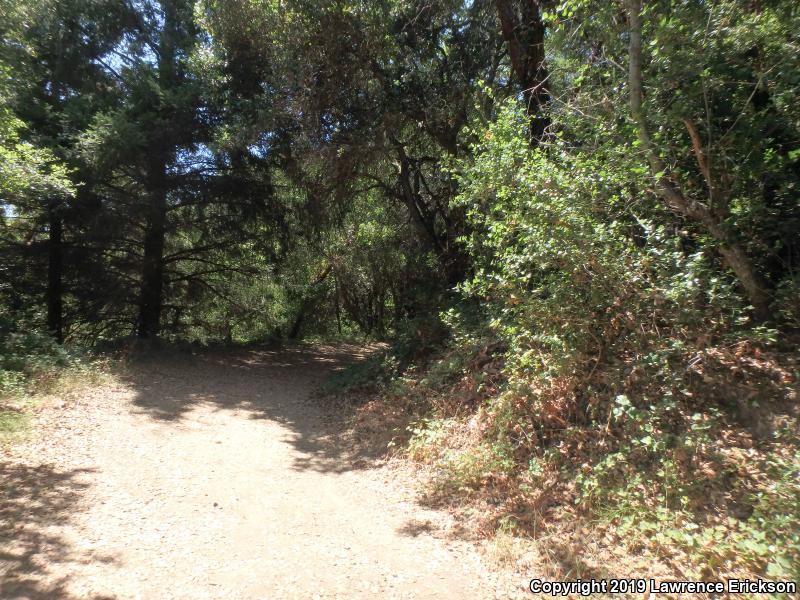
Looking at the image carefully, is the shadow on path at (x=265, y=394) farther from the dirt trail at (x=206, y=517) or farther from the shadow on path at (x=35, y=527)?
the shadow on path at (x=35, y=527)

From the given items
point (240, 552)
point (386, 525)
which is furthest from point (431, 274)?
point (240, 552)

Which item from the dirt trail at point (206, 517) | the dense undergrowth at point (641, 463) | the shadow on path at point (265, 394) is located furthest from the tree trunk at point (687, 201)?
the shadow on path at point (265, 394)

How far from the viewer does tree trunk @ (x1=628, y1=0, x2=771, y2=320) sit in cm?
499

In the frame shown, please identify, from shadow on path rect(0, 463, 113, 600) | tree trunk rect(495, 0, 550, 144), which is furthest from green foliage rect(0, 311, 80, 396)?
tree trunk rect(495, 0, 550, 144)

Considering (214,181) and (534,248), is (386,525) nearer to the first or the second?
(534,248)

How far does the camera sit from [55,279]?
45.2 ft

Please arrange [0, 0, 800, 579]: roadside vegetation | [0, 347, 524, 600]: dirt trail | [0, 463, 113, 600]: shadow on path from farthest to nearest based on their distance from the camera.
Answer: [0, 0, 800, 579]: roadside vegetation, [0, 347, 524, 600]: dirt trail, [0, 463, 113, 600]: shadow on path

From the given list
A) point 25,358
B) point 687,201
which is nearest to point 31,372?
point 25,358

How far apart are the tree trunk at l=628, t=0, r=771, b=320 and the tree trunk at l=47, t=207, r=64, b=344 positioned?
13940mm

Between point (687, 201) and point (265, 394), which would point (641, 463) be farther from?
point (265, 394)

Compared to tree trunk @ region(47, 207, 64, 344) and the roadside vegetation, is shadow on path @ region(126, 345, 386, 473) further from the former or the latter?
tree trunk @ region(47, 207, 64, 344)

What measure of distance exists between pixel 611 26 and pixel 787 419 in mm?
4848

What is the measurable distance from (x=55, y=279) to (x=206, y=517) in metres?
11.9

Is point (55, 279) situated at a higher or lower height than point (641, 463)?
higher
